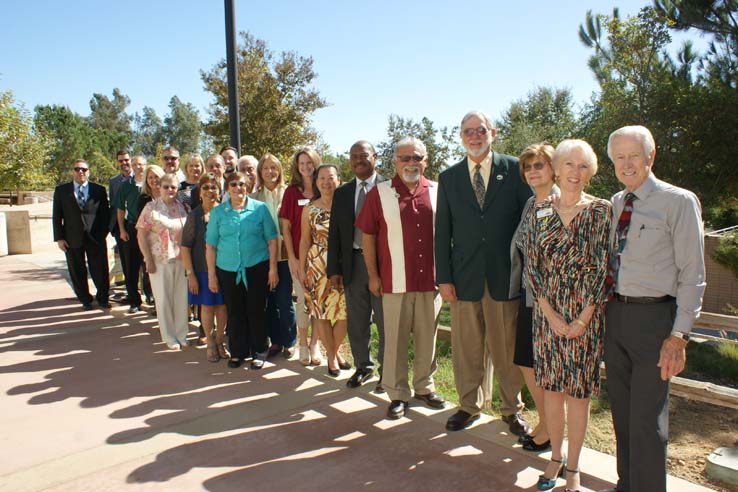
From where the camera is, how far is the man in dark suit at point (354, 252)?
4.73 m

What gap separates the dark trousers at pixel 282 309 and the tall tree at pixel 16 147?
18007 millimetres

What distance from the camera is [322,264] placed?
5.12 m

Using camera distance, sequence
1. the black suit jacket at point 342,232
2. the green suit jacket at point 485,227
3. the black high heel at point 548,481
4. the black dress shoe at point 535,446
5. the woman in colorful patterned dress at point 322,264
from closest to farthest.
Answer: the black high heel at point 548,481, the black dress shoe at point 535,446, the green suit jacket at point 485,227, the black suit jacket at point 342,232, the woman in colorful patterned dress at point 322,264

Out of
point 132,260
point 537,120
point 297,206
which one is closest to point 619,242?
point 297,206

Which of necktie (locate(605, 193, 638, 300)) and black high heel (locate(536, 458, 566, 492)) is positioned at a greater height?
necktie (locate(605, 193, 638, 300))

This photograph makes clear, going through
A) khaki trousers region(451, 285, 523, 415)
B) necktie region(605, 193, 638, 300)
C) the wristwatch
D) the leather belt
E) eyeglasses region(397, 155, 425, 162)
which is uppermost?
eyeglasses region(397, 155, 425, 162)

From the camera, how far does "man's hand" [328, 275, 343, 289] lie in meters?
4.85

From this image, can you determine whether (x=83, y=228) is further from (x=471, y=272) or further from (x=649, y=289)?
(x=649, y=289)

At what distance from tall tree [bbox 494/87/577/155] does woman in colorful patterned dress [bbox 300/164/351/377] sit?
21.5 metres

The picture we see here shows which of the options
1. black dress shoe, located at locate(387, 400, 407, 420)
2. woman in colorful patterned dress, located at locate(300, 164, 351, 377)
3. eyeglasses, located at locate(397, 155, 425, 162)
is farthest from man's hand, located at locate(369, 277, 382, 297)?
eyeglasses, located at locate(397, 155, 425, 162)

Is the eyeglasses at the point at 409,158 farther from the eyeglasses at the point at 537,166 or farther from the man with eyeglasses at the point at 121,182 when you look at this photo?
the man with eyeglasses at the point at 121,182

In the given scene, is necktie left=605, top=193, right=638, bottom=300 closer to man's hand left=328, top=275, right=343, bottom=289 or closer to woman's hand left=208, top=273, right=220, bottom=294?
man's hand left=328, top=275, right=343, bottom=289

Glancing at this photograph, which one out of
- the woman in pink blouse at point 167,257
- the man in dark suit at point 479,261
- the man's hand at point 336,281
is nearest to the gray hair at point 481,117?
the man in dark suit at point 479,261

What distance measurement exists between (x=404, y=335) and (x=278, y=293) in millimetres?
1866
